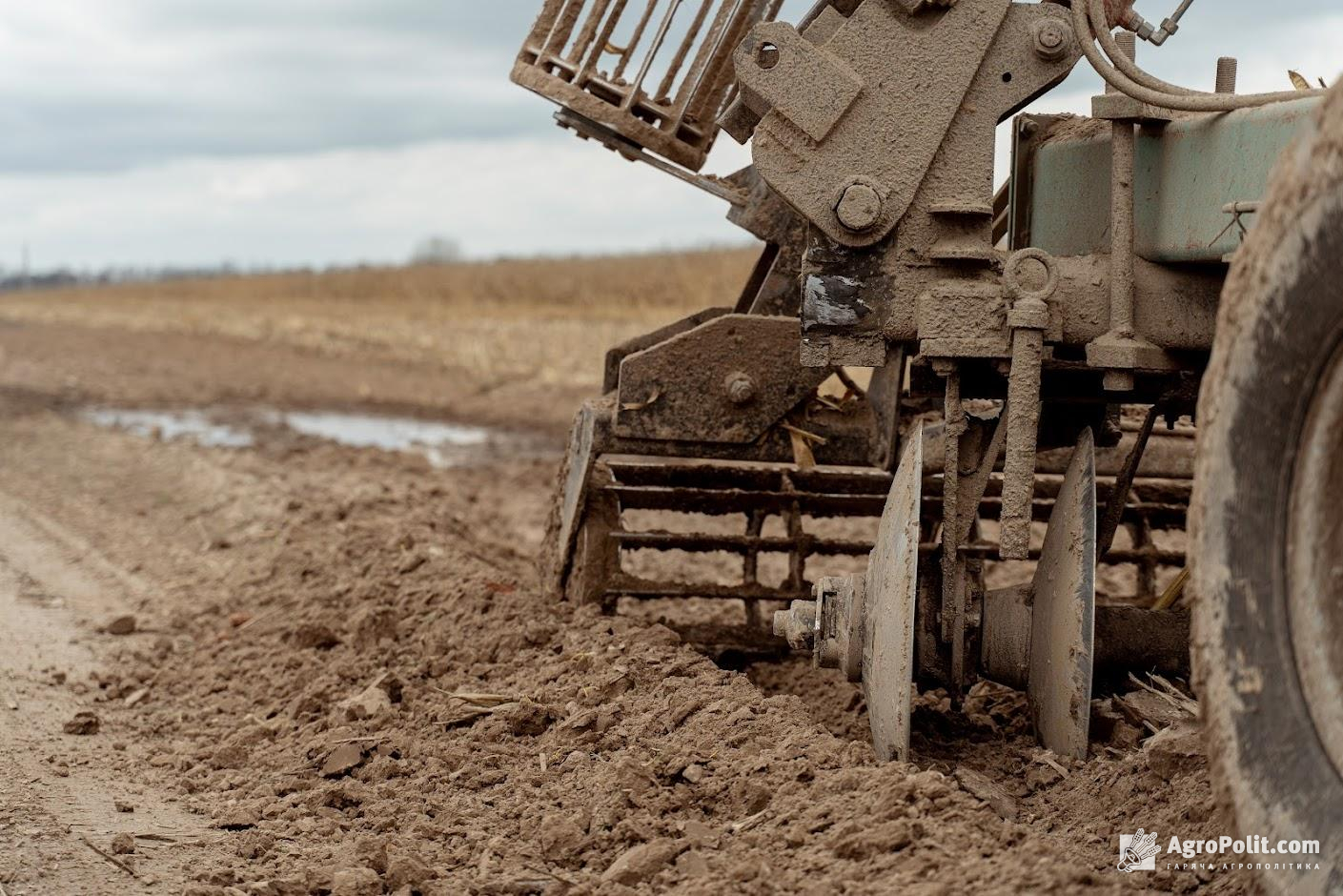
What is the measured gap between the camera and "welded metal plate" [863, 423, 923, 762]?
347 centimetres

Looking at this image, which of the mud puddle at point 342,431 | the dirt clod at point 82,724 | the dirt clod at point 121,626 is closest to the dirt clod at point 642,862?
the dirt clod at point 82,724

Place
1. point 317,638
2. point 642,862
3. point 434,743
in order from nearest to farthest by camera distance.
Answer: point 642,862 < point 434,743 < point 317,638

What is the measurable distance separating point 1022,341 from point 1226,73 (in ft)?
2.77

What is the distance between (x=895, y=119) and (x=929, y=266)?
14.7 inches

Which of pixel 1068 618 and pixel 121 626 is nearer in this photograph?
pixel 1068 618

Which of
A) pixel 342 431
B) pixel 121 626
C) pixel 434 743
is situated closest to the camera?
pixel 434 743

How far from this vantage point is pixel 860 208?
3727 mm

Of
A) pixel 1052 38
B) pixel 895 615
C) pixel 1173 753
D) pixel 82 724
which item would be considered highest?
pixel 1052 38

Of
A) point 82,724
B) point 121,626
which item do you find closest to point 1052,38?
point 82,724

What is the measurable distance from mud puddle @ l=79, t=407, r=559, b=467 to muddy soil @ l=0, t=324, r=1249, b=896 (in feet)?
15.0

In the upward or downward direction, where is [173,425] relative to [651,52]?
downward

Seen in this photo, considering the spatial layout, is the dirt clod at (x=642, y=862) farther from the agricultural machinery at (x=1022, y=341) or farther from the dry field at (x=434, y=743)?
the agricultural machinery at (x=1022, y=341)

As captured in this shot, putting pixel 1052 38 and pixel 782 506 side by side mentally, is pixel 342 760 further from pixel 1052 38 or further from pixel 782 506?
pixel 1052 38

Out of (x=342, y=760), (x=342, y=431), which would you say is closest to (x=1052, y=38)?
(x=342, y=760)
